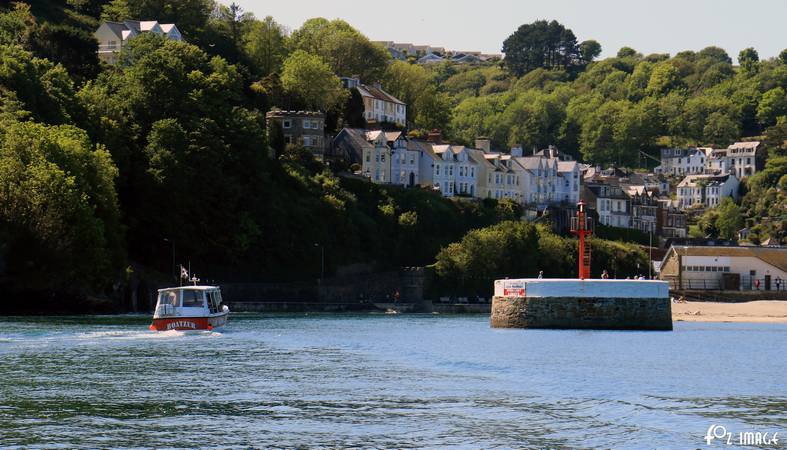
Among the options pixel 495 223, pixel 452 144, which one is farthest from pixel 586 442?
pixel 452 144

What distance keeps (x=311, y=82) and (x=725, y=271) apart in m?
53.7

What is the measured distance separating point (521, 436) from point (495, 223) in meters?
122

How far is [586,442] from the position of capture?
3884cm

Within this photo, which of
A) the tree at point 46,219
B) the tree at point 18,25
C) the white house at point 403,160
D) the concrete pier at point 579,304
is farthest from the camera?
the white house at point 403,160

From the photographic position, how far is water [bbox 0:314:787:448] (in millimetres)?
39781

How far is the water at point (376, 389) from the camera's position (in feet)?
131

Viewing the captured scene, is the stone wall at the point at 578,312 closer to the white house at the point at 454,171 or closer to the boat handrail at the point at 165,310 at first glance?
the boat handrail at the point at 165,310

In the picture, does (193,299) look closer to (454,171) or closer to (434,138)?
(454,171)

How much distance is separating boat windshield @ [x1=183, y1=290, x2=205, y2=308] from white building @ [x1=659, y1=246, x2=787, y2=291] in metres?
75.4

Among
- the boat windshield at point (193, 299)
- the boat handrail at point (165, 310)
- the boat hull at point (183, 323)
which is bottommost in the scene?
the boat hull at point (183, 323)

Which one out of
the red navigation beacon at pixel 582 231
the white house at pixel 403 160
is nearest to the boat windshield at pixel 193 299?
the red navigation beacon at pixel 582 231
